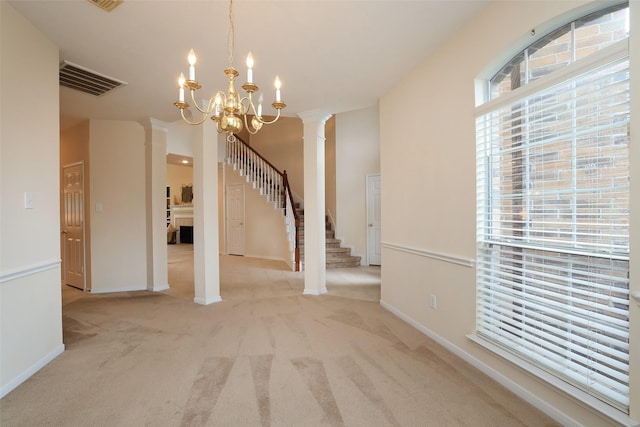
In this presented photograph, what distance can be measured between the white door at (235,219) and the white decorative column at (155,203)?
3.30m

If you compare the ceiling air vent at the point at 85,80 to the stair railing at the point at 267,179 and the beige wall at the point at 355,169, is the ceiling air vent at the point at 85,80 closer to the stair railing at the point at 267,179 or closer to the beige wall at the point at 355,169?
the stair railing at the point at 267,179

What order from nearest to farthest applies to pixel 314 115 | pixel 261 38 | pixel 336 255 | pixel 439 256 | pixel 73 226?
pixel 261 38 < pixel 439 256 < pixel 314 115 < pixel 73 226 < pixel 336 255

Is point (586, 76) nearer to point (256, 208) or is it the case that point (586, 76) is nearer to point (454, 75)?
point (454, 75)

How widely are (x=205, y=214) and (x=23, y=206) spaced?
72.9 inches

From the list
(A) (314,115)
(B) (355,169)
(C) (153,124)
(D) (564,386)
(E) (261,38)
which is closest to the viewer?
(D) (564,386)

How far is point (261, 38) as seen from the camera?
8.18 ft

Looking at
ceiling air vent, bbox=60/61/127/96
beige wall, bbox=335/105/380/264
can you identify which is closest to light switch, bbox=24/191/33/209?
ceiling air vent, bbox=60/61/127/96

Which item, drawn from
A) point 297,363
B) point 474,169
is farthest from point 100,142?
point 474,169

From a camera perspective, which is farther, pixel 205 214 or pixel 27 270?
pixel 205 214

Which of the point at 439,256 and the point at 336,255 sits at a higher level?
the point at 439,256

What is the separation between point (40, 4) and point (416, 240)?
3.46 metres

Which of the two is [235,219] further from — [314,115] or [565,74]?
[565,74]

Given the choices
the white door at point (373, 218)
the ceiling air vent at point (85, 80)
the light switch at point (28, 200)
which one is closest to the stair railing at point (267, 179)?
the white door at point (373, 218)

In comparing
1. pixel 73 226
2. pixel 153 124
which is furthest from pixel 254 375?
pixel 73 226
